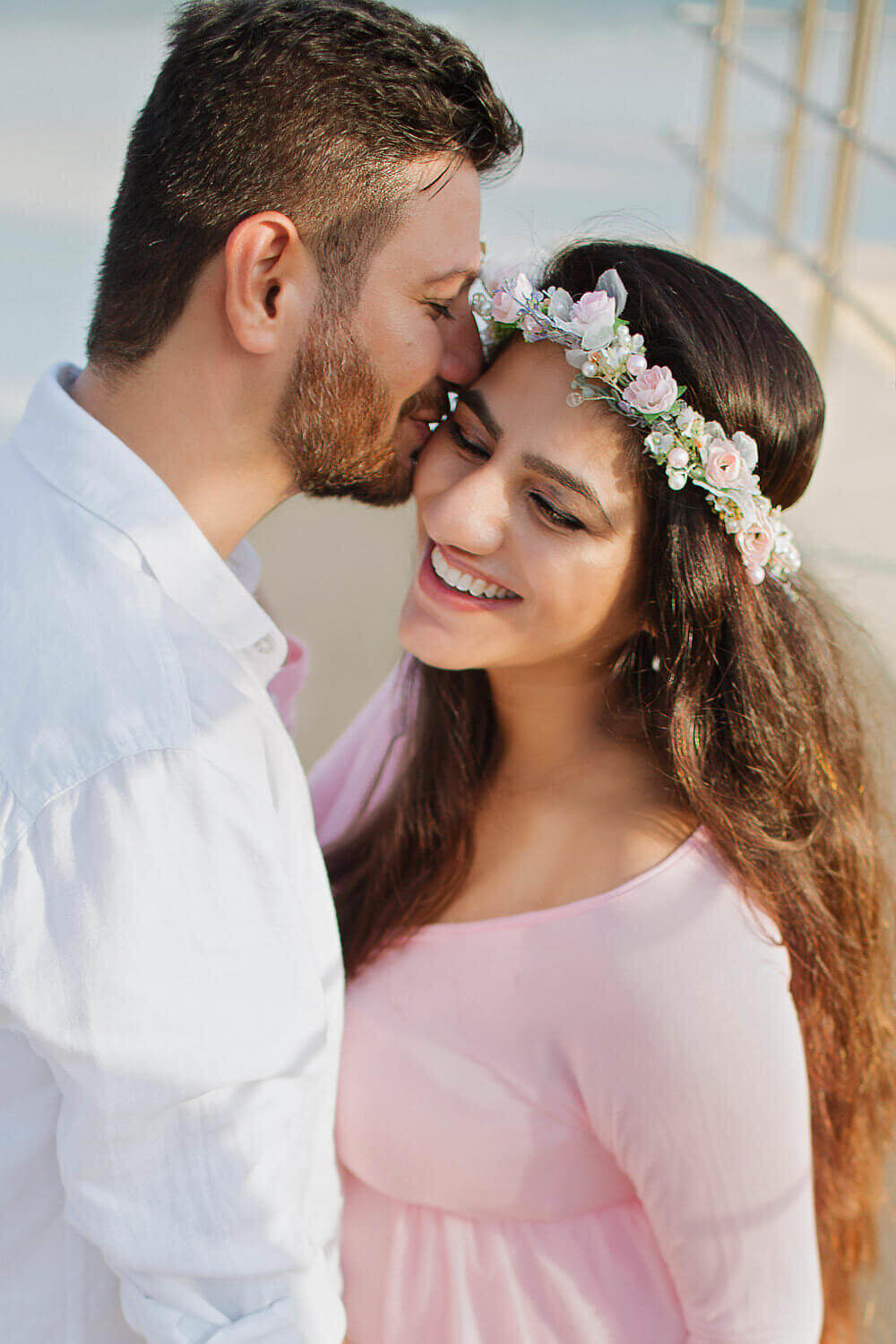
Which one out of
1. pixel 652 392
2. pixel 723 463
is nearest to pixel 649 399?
pixel 652 392

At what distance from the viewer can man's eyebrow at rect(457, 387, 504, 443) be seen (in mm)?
1547

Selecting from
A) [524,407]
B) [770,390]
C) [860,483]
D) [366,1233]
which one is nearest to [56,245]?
[524,407]

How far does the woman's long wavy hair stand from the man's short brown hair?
282mm

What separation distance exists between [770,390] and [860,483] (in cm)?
268

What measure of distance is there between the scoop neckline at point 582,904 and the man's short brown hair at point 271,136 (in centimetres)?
80

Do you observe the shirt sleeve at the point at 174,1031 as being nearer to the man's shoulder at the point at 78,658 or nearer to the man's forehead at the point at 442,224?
the man's shoulder at the point at 78,658

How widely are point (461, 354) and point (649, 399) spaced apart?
29cm

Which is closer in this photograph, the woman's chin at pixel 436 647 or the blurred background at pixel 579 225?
the woman's chin at pixel 436 647

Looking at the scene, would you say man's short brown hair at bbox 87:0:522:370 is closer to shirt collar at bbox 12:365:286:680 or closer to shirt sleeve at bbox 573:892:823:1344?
shirt collar at bbox 12:365:286:680

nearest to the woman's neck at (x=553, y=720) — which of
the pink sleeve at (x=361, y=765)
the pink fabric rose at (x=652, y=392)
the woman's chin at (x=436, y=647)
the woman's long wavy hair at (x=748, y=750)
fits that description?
the woman's long wavy hair at (x=748, y=750)

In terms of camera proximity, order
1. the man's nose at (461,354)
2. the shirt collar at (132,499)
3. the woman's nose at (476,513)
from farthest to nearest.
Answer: the man's nose at (461,354)
the woman's nose at (476,513)
the shirt collar at (132,499)

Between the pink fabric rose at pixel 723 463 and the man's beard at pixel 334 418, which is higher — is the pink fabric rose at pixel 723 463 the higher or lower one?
the higher one

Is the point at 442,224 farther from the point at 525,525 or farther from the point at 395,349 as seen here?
the point at 525,525

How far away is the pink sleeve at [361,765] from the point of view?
79.0 inches
